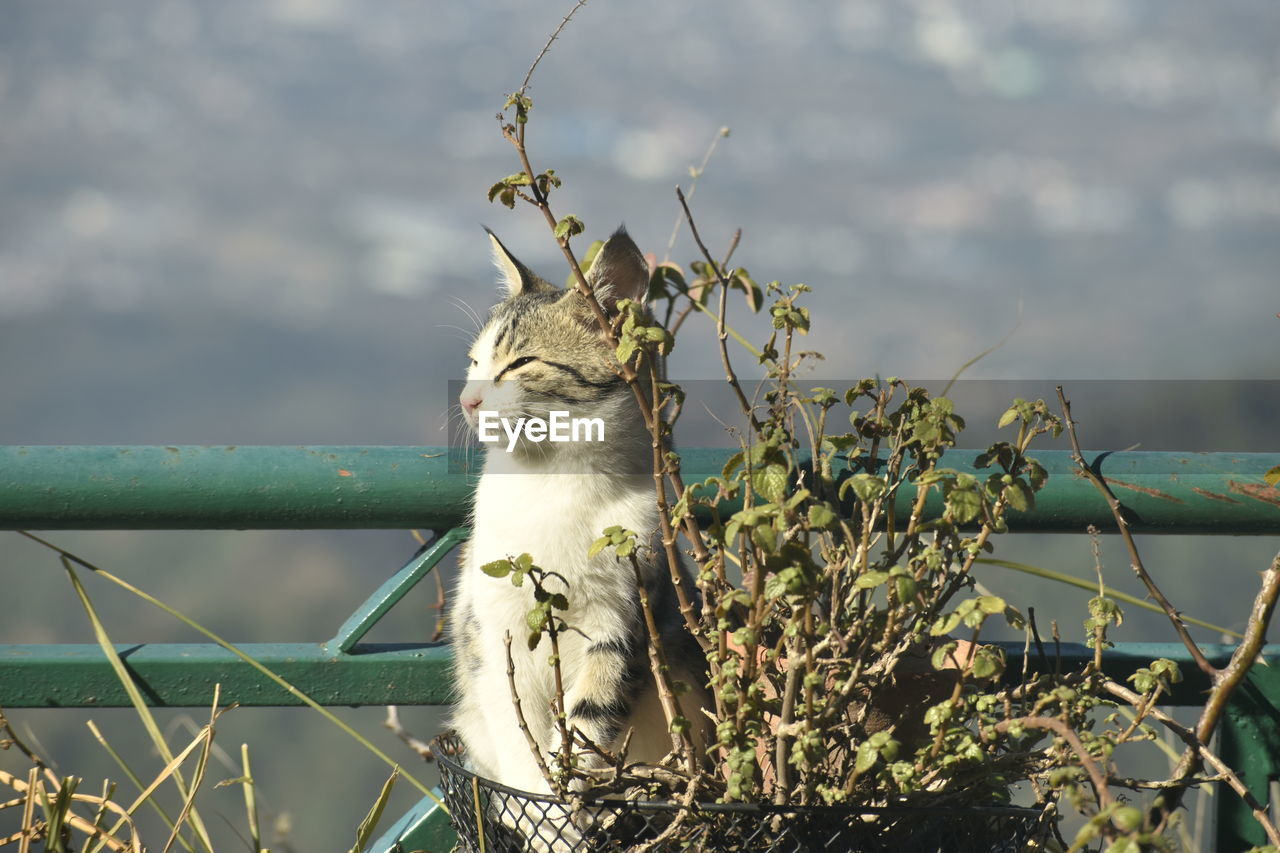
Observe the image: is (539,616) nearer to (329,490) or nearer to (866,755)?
(866,755)

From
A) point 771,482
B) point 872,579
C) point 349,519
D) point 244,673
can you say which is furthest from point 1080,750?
point 244,673

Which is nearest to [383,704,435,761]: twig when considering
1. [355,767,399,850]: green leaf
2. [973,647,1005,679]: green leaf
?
[355,767,399,850]: green leaf

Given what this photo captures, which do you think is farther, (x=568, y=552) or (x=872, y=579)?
(x=568, y=552)

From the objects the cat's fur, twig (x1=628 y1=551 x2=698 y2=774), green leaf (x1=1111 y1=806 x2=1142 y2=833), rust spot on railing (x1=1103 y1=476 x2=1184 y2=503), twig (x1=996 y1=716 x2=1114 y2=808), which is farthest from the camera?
rust spot on railing (x1=1103 y1=476 x2=1184 y2=503)

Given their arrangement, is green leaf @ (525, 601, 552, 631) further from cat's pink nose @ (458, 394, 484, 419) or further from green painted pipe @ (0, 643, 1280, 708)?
green painted pipe @ (0, 643, 1280, 708)

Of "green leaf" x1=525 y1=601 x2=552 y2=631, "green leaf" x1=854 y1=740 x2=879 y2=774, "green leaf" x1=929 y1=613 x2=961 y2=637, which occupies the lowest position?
"green leaf" x1=854 y1=740 x2=879 y2=774

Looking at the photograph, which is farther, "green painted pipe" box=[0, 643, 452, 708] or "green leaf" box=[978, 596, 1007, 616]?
"green painted pipe" box=[0, 643, 452, 708]
